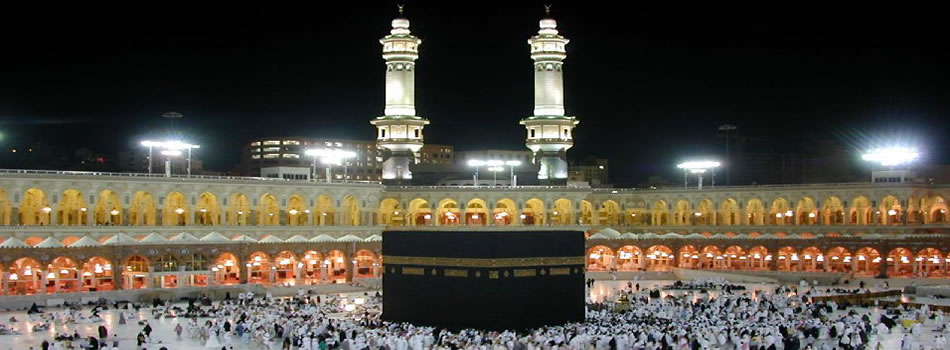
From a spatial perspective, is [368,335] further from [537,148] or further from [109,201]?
[537,148]

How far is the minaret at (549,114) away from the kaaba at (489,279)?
130ft

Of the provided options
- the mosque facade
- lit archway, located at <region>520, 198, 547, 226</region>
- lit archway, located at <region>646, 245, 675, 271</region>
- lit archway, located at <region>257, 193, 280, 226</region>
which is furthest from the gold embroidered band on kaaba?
lit archway, located at <region>520, 198, 547, 226</region>

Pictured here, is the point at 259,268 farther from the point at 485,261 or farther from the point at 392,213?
the point at 485,261

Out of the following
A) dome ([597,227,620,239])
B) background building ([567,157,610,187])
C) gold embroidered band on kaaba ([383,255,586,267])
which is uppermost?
background building ([567,157,610,187])

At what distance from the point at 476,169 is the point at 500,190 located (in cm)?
710

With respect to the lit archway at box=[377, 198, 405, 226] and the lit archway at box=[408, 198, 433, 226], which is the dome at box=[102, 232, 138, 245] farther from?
the lit archway at box=[408, 198, 433, 226]

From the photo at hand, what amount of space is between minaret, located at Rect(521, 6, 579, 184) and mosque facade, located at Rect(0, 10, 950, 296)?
10 centimetres

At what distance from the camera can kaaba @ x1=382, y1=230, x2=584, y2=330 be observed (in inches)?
1299

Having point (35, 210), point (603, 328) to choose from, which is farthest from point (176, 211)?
point (603, 328)

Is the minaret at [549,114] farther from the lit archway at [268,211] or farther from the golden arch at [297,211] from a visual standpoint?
the lit archway at [268,211]

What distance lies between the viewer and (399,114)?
72.6 meters

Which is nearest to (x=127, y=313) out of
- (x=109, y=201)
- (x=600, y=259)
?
(x=109, y=201)

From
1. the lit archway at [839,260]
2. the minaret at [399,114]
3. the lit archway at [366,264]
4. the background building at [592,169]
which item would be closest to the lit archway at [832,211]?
the lit archway at [839,260]

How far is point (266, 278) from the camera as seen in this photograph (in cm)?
5188
